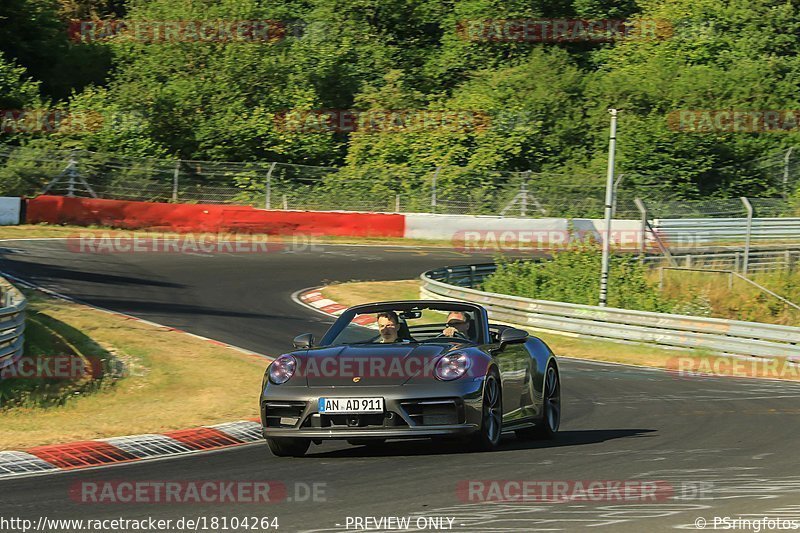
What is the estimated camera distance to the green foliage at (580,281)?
80.1 feet

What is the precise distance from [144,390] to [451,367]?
23.4 feet

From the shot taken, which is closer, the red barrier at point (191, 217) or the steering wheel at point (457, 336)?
the steering wheel at point (457, 336)

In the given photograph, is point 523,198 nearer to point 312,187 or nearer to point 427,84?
point 312,187

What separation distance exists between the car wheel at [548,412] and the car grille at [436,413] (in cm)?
184

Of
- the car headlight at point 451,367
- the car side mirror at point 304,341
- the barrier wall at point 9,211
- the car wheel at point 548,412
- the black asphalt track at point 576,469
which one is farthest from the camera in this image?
the barrier wall at point 9,211

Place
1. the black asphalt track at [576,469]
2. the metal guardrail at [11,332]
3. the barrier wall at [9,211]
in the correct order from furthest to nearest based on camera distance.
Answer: the barrier wall at [9,211]
the metal guardrail at [11,332]
the black asphalt track at [576,469]

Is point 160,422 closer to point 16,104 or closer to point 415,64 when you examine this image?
point 16,104

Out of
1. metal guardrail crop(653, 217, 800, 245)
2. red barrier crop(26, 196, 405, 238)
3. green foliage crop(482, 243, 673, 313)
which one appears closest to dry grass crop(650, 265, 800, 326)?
green foliage crop(482, 243, 673, 313)

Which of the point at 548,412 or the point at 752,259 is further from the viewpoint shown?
the point at 752,259

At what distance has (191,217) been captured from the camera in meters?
32.7

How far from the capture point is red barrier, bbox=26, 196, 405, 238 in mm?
31547

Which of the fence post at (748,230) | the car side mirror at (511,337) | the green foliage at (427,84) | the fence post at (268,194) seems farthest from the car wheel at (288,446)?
the green foliage at (427,84)

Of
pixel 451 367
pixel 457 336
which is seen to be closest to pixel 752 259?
pixel 457 336

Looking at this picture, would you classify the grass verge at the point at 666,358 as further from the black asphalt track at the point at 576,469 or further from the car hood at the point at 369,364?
the car hood at the point at 369,364
